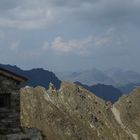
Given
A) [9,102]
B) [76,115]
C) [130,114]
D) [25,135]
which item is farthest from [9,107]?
[130,114]

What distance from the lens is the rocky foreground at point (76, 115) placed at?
145500mm

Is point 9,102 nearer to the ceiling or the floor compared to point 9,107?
nearer to the ceiling

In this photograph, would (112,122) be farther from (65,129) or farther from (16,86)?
(16,86)

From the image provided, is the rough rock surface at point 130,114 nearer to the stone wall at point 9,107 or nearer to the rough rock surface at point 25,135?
the rough rock surface at point 25,135

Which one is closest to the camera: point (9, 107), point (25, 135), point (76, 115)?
point (9, 107)

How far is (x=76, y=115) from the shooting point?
161m

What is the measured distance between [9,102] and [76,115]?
4914 inches

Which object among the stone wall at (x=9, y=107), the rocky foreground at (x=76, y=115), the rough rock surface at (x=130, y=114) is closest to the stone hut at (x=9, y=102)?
the stone wall at (x=9, y=107)

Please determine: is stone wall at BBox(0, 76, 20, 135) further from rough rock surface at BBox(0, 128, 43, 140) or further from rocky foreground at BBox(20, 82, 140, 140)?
rocky foreground at BBox(20, 82, 140, 140)

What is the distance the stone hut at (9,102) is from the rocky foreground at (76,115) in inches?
3686

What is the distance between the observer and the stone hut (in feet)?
121

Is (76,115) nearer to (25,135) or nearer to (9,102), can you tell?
(25,135)

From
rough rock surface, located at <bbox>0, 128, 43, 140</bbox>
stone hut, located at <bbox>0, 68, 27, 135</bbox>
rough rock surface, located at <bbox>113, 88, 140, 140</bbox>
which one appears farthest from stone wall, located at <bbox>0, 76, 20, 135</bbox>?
rough rock surface, located at <bbox>113, 88, 140, 140</bbox>

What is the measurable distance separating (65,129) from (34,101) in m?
13.3
